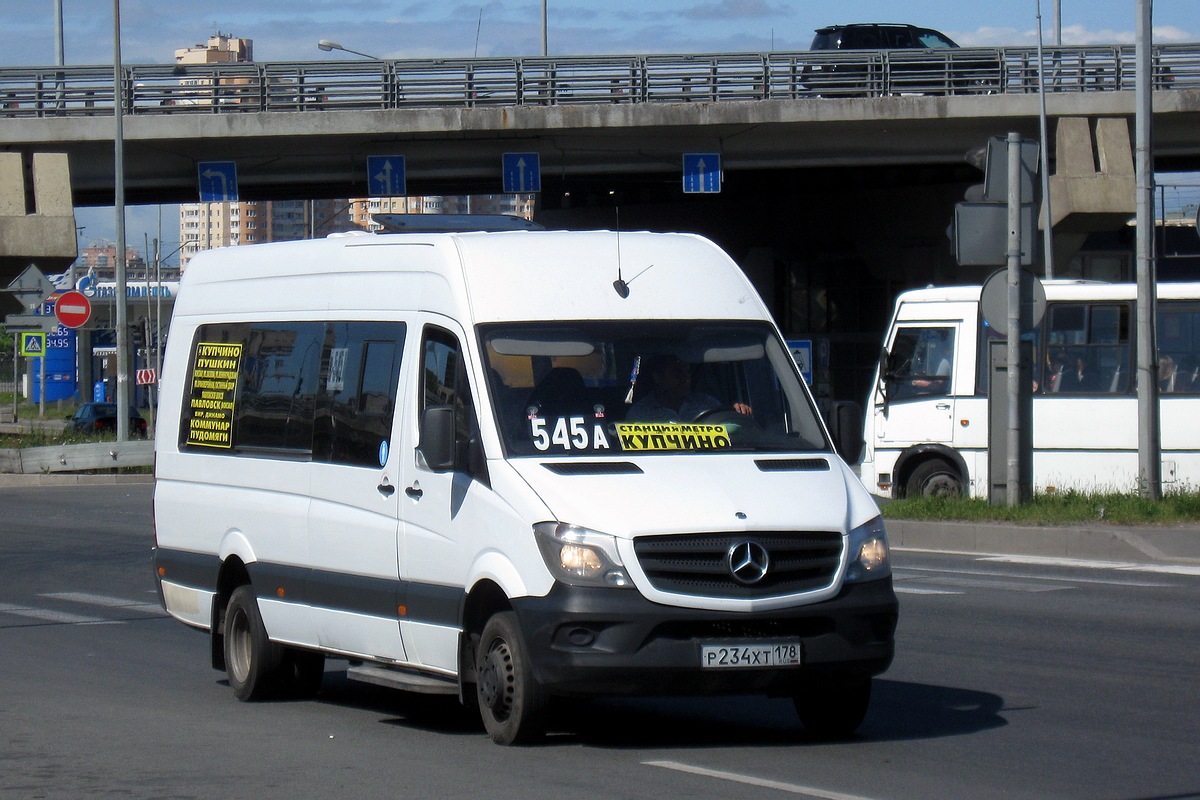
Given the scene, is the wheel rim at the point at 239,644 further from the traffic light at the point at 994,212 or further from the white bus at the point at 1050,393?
the white bus at the point at 1050,393

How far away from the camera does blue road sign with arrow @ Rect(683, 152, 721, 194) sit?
3738cm

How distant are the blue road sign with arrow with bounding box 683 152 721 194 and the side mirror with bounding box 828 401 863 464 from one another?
29327 mm

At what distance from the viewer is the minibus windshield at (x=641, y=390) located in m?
7.57

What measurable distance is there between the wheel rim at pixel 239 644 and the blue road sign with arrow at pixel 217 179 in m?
28.5

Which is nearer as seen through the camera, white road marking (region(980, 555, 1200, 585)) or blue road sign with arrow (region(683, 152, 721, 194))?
white road marking (region(980, 555, 1200, 585))

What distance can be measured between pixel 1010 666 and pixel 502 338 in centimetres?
390

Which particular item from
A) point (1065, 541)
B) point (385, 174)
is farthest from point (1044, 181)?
point (1065, 541)

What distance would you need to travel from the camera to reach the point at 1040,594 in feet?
44.7

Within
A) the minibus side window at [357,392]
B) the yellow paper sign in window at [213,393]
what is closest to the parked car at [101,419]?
the yellow paper sign in window at [213,393]

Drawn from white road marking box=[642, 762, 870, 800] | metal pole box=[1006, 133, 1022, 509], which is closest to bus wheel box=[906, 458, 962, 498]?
metal pole box=[1006, 133, 1022, 509]

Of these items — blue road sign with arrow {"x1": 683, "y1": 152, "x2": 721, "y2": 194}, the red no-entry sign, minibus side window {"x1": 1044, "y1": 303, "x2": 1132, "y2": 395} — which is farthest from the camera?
blue road sign with arrow {"x1": 683, "y1": 152, "x2": 721, "y2": 194}

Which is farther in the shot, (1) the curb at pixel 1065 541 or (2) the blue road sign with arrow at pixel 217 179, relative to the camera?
(2) the blue road sign with arrow at pixel 217 179

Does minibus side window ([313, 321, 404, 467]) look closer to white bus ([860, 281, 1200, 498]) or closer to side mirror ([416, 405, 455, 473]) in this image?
side mirror ([416, 405, 455, 473])

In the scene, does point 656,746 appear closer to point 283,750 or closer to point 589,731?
point 589,731
